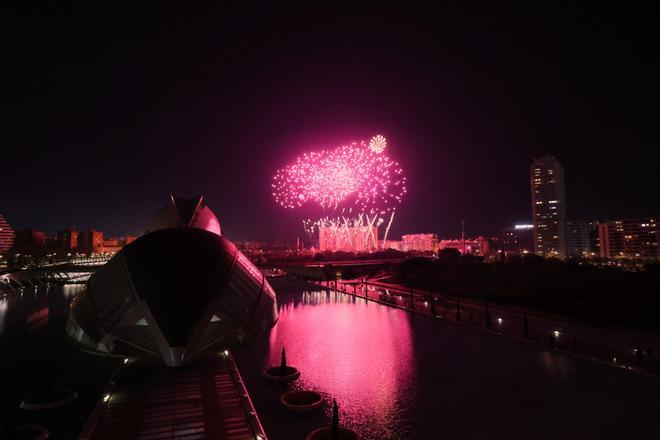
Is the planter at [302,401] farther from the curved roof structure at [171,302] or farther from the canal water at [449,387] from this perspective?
the curved roof structure at [171,302]

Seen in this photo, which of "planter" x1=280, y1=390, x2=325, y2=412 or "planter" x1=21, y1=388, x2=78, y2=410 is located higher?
"planter" x1=280, y1=390, x2=325, y2=412

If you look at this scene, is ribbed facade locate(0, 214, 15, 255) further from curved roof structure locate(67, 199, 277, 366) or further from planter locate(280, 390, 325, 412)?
planter locate(280, 390, 325, 412)

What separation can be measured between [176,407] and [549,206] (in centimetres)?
19080

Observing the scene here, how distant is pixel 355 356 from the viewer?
1767 centimetres

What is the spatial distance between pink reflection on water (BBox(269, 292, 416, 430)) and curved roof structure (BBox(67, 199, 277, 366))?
3.17 m

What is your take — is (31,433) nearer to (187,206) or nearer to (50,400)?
(50,400)

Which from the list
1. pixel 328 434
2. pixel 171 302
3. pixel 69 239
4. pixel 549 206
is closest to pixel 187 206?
pixel 171 302

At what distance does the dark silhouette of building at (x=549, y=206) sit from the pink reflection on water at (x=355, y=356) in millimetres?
167242

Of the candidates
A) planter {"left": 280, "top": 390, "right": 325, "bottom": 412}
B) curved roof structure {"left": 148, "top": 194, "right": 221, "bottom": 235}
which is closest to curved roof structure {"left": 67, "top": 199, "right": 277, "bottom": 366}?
planter {"left": 280, "top": 390, "right": 325, "bottom": 412}

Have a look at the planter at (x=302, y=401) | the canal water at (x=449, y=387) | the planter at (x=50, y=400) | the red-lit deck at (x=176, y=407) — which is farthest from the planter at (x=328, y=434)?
the planter at (x=50, y=400)

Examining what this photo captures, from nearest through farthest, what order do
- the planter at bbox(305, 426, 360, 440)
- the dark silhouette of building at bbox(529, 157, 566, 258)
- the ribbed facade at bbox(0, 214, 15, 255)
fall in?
the planter at bbox(305, 426, 360, 440)
the ribbed facade at bbox(0, 214, 15, 255)
the dark silhouette of building at bbox(529, 157, 566, 258)

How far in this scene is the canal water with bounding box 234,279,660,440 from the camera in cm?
1075

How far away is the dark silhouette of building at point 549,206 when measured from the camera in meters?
170

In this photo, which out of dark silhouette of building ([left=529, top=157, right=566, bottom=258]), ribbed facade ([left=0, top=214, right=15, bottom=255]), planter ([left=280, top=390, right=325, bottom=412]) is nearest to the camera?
planter ([left=280, top=390, right=325, bottom=412])
